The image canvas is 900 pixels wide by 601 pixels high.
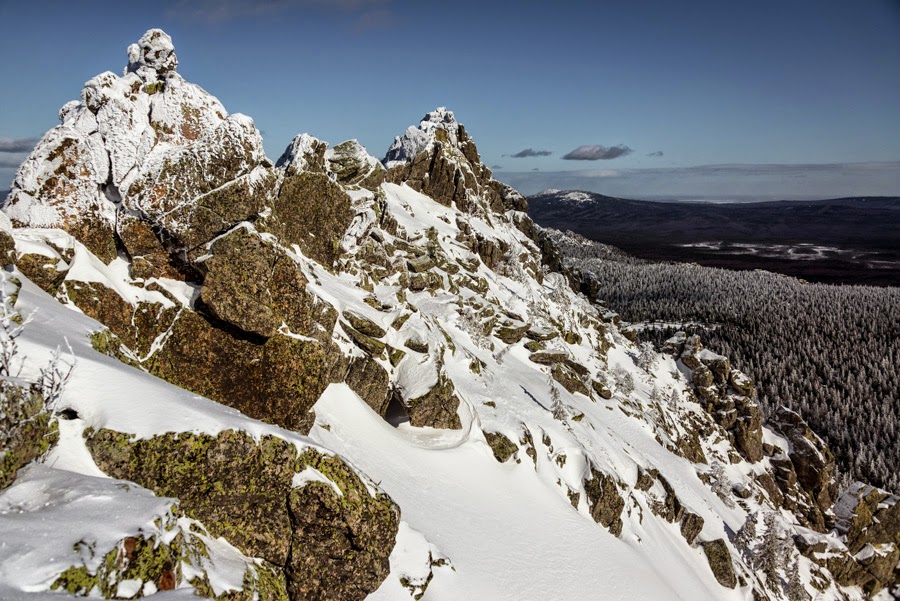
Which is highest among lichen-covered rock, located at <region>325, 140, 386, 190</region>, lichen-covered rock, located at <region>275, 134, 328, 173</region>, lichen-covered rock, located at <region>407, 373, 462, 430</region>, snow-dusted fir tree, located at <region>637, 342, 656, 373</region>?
lichen-covered rock, located at <region>325, 140, 386, 190</region>

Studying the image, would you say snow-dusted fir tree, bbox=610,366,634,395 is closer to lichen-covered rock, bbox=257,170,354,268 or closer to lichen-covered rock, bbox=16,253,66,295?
lichen-covered rock, bbox=257,170,354,268

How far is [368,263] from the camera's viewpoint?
115 feet

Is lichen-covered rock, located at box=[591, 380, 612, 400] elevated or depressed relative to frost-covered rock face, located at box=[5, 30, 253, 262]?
depressed

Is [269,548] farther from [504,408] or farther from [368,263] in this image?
[368,263]

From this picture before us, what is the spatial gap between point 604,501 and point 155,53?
1340 inches

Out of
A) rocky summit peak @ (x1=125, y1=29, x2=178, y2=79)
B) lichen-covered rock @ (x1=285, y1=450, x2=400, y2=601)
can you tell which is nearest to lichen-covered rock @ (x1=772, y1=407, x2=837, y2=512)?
lichen-covered rock @ (x1=285, y1=450, x2=400, y2=601)

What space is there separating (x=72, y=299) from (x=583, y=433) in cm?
3274

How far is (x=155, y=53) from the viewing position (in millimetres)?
19594

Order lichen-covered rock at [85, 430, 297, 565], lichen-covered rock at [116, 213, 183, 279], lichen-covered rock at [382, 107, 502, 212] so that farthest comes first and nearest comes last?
1. lichen-covered rock at [382, 107, 502, 212]
2. lichen-covered rock at [116, 213, 183, 279]
3. lichen-covered rock at [85, 430, 297, 565]

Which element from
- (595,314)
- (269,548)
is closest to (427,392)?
(269,548)

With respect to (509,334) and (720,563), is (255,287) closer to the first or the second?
(509,334)

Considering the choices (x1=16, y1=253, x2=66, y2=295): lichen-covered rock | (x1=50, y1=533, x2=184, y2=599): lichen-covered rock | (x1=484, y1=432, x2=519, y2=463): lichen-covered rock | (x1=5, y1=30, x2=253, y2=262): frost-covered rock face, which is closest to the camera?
(x1=50, y1=533, x2=184, y2=599): lichen-covered rock

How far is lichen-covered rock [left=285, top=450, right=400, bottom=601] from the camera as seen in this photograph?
10.4m

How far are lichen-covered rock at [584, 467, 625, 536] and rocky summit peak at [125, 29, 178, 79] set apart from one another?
31.8 m
